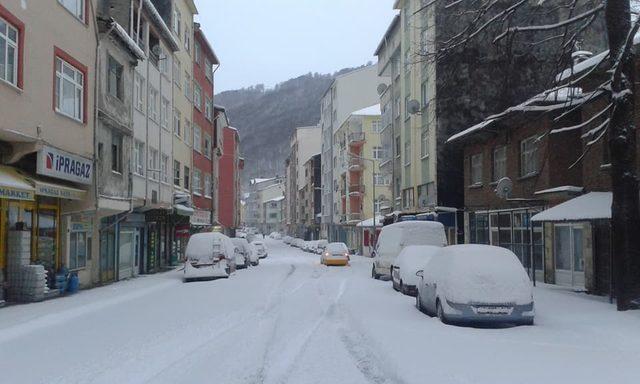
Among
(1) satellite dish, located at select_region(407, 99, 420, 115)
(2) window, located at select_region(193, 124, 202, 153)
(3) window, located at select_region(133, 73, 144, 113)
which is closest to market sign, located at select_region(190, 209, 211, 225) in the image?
(2) window, located at select_region(193, 124, 202, 153)

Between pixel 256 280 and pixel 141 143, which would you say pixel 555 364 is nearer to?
pixel 256 280

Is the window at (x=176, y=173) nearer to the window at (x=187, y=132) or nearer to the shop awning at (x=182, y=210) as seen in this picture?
the shop awning at (x=182, y=210)

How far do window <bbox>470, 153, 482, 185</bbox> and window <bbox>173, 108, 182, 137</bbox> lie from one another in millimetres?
15760

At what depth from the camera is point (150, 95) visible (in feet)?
96.7

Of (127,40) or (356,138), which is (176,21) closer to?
(127,40)

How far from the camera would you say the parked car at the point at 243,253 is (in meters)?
Result: 36.4

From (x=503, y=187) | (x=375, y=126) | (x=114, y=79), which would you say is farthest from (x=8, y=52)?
(x=375, y=126)

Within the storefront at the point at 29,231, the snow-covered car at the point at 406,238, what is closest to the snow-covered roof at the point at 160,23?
the storefront at the point at 29,231

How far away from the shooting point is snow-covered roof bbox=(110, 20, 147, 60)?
21450mm

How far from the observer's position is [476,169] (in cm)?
2988

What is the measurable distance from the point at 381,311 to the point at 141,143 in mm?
17145

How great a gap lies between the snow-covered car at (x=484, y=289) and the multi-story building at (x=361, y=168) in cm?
5508

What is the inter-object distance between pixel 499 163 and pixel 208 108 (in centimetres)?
2741

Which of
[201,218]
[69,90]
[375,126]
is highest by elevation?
[375,126]
